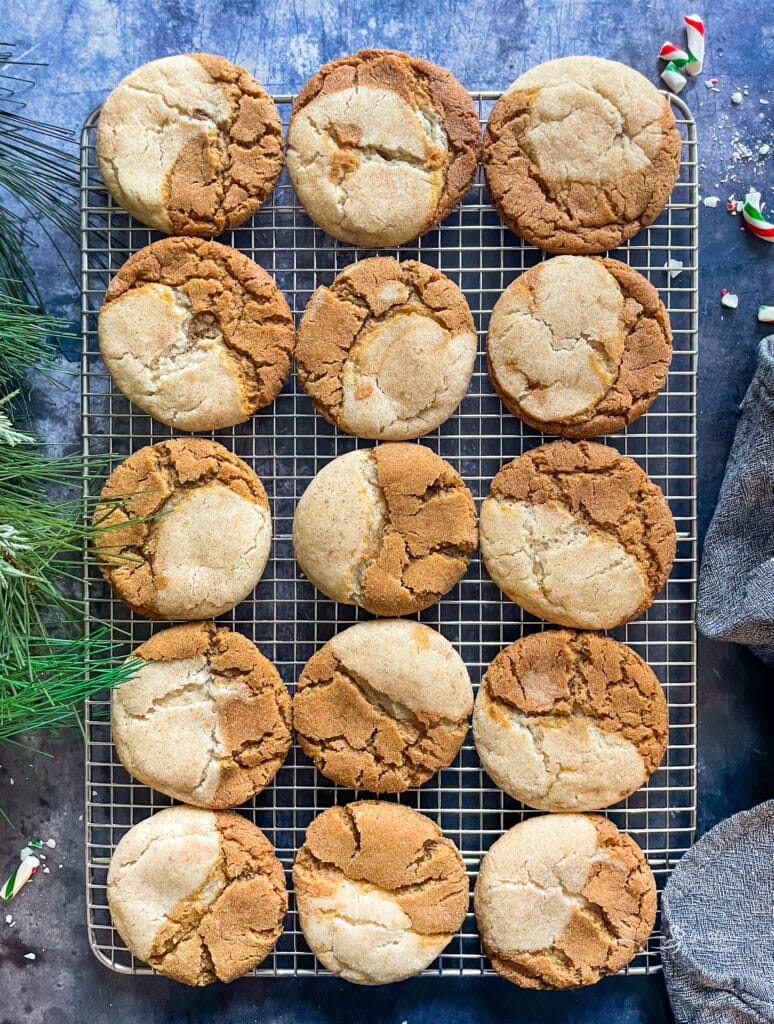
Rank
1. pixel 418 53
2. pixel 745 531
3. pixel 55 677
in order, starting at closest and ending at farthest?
pixel 55 677, pixel 745 531, pixel 418 53

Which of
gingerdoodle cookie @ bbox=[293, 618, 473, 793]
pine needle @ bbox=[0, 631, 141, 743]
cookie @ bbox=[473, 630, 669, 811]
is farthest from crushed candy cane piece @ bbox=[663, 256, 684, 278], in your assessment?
pine needle @ bbox=[0, 631, 141, 743]

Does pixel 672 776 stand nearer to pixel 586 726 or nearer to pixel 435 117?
pixel 586 726

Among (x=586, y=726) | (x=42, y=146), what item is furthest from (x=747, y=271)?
(x=42, y=146)

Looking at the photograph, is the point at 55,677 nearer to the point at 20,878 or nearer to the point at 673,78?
the point at 20,878

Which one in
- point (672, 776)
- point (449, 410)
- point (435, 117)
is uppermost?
point (435, 117)

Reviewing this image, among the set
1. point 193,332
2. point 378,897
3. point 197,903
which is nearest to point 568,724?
point 378,897
